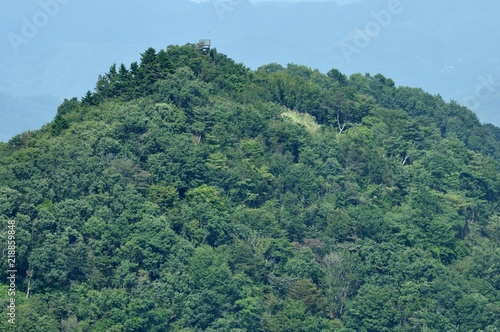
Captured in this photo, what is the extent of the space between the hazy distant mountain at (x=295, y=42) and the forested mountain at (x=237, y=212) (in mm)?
111380

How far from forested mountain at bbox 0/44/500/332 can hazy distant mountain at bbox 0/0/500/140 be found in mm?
111380

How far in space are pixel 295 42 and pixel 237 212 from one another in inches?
5754

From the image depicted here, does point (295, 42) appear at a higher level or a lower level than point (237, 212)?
higher

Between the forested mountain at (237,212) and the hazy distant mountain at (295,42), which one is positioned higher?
the hazy distant mountain at (295,42)

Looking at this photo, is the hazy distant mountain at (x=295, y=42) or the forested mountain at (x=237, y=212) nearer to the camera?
the forested mountain at (x=237, y=212)

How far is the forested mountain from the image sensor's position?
3919 centimetres

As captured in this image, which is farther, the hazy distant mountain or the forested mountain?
the hazy distant mountain

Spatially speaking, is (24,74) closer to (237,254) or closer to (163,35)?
(163,35)

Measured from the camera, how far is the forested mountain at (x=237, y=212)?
1543 inches

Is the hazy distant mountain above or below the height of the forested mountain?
above

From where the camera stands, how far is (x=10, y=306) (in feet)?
117

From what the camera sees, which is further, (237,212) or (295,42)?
(295,42)

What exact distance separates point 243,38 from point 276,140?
14212 centimetres

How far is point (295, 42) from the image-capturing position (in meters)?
189
